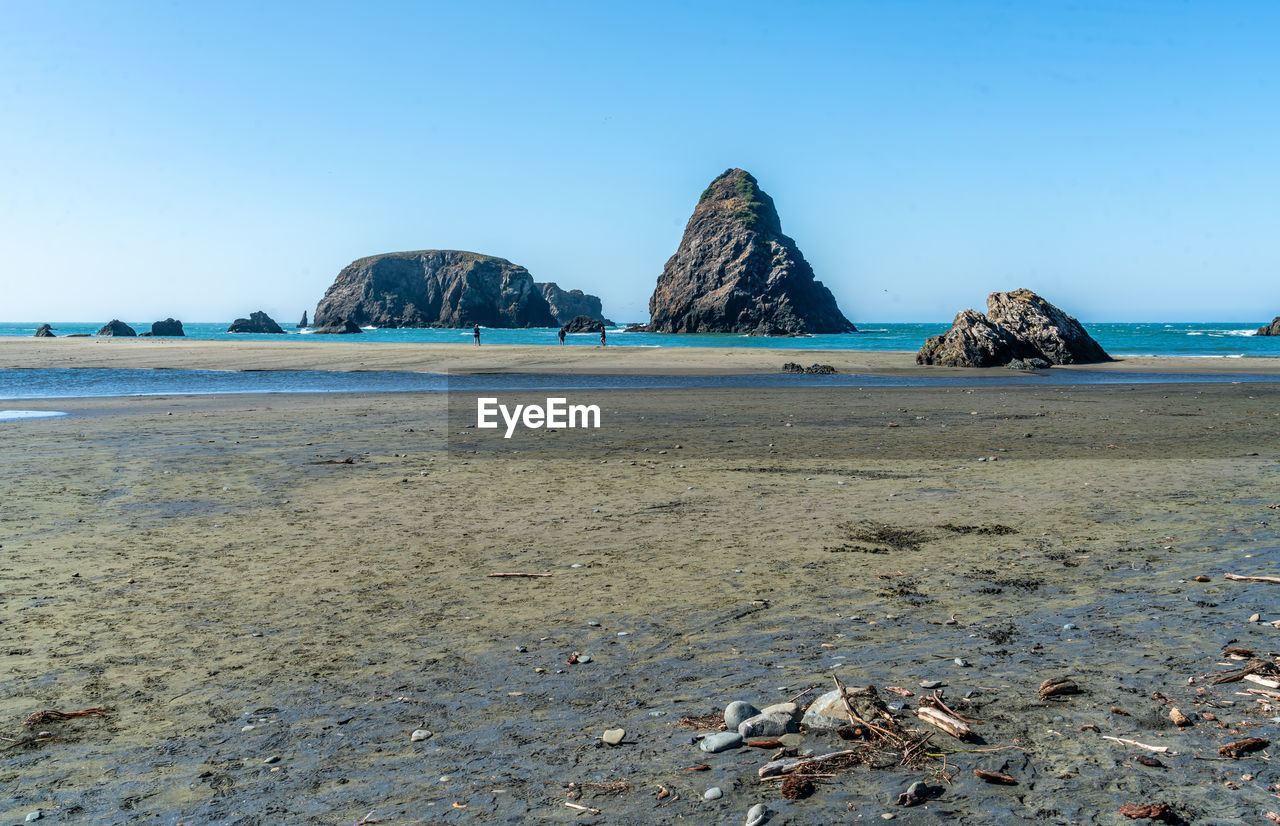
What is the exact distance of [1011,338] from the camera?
43031 mm

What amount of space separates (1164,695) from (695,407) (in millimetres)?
17886

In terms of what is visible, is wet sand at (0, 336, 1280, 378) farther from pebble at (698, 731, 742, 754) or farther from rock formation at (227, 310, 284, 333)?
rock formation at (227, 310, 284, 333)

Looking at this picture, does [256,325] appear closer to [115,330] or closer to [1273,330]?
[115,330]

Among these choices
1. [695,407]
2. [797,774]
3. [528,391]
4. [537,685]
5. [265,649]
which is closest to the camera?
[797,774]

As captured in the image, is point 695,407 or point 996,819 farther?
point 695,407

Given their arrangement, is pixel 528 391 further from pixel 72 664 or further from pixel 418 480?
pixel 72 664

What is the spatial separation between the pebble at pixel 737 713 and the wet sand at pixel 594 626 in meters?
0.20

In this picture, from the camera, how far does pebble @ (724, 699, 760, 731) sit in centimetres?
451

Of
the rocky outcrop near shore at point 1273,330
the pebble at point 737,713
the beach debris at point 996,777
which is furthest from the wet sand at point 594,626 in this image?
the rocky outcrop near shore at point 1273,330

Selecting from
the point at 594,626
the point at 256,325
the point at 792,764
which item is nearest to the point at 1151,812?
the point at 792,764

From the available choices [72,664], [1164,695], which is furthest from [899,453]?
[72,664]

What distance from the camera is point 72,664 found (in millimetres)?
5480

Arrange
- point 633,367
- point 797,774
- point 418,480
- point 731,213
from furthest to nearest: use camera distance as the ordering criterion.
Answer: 1. point 731,213
2. point 633,367
3. point 418,480
4. point 797,774

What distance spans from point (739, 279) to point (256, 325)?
92.7 m
